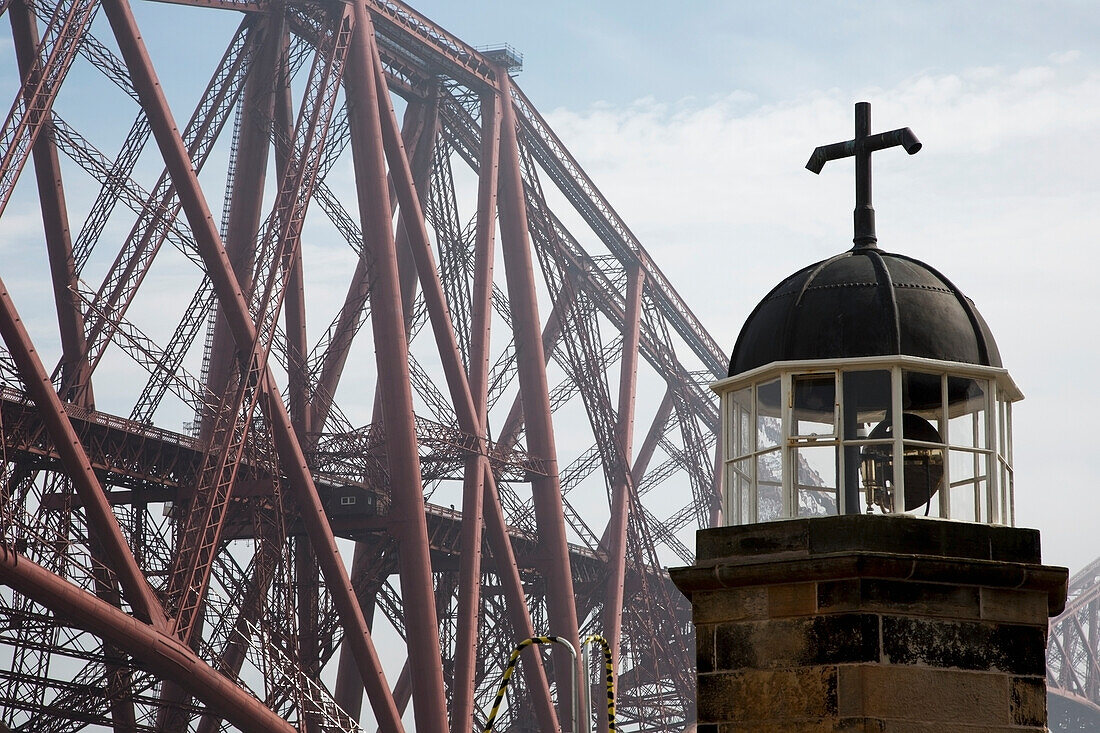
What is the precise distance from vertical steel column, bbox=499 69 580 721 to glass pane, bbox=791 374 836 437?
1459 inches

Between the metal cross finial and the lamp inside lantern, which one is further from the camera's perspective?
the metal cross finial

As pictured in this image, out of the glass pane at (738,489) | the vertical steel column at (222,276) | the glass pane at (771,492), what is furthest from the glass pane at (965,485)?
the vertical steel column at (222,276)

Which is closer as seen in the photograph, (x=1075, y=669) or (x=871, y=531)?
(x=871, y=531)

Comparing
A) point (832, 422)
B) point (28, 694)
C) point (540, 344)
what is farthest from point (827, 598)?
point (540, 344)

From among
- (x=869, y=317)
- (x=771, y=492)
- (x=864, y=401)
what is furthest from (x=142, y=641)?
(x=869, y=317)

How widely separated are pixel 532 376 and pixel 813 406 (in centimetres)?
3782

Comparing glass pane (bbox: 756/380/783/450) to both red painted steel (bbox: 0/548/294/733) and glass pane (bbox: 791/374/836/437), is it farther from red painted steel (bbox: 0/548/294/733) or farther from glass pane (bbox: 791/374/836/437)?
red painted steel (bbox: 0/548/294/733)

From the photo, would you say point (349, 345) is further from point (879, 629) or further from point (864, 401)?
point (879, 629)

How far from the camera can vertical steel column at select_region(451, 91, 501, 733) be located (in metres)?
43.8

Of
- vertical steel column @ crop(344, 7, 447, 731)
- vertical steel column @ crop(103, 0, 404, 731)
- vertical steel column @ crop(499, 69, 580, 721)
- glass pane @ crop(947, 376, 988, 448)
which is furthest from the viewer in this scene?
vertical steel column @ crop(499, 69, 580, 721)

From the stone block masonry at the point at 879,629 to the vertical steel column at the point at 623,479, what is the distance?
143 feet

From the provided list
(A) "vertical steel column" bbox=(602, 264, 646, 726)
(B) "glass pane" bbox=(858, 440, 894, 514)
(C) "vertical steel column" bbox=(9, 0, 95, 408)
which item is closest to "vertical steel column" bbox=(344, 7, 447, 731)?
(C) "vertical steel column" bbox=(9, 0, 95, 408)

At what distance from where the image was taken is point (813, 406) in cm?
1263

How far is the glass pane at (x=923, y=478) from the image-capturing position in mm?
12148
